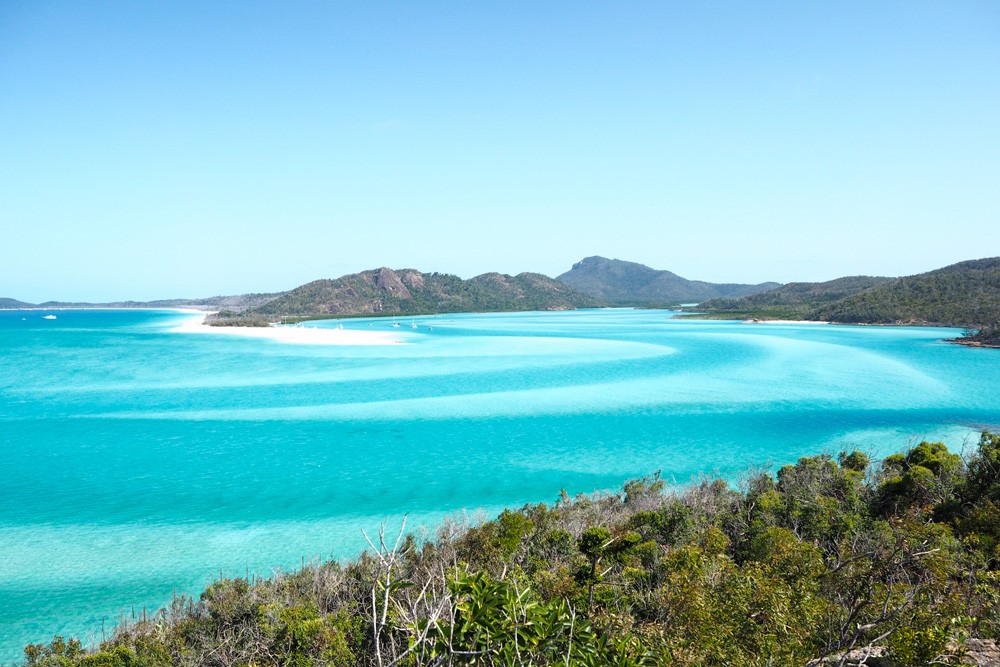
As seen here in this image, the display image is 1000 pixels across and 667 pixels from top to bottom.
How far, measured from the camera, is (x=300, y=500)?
62.9ft

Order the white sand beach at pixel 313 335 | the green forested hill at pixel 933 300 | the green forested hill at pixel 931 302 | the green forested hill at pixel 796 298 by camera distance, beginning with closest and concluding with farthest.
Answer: the white sand beach at pixel 313 335 → the green forested hill at pixel 931 302 → the green forested hill at pixel 933 300 → the green forested hill at pixel 796 298

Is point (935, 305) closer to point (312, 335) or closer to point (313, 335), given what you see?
point (313, 335)

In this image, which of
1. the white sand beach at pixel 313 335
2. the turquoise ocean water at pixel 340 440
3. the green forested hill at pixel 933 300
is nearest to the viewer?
the turquoise ocean water at pixel 340 440

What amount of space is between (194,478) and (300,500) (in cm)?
546

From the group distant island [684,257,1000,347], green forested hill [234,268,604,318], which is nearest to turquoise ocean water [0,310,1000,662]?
distant island [684,257,1000,347]

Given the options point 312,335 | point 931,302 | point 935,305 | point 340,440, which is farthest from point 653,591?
point 931,302

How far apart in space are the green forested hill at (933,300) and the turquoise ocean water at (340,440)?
148 ft

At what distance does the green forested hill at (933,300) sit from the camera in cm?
8806

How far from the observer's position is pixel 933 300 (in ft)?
318

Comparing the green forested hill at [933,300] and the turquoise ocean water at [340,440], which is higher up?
the green forested hill at [933,300]

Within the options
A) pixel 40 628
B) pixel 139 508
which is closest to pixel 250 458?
pixel 139 508

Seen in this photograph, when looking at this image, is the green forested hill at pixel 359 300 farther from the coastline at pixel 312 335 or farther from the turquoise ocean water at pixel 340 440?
the turquoise ocean water at pixel 340 440

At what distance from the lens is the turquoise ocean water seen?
14961 millimetres

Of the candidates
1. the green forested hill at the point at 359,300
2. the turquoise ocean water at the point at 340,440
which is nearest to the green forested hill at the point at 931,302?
the turquoise ocean water at the point at 340,440
